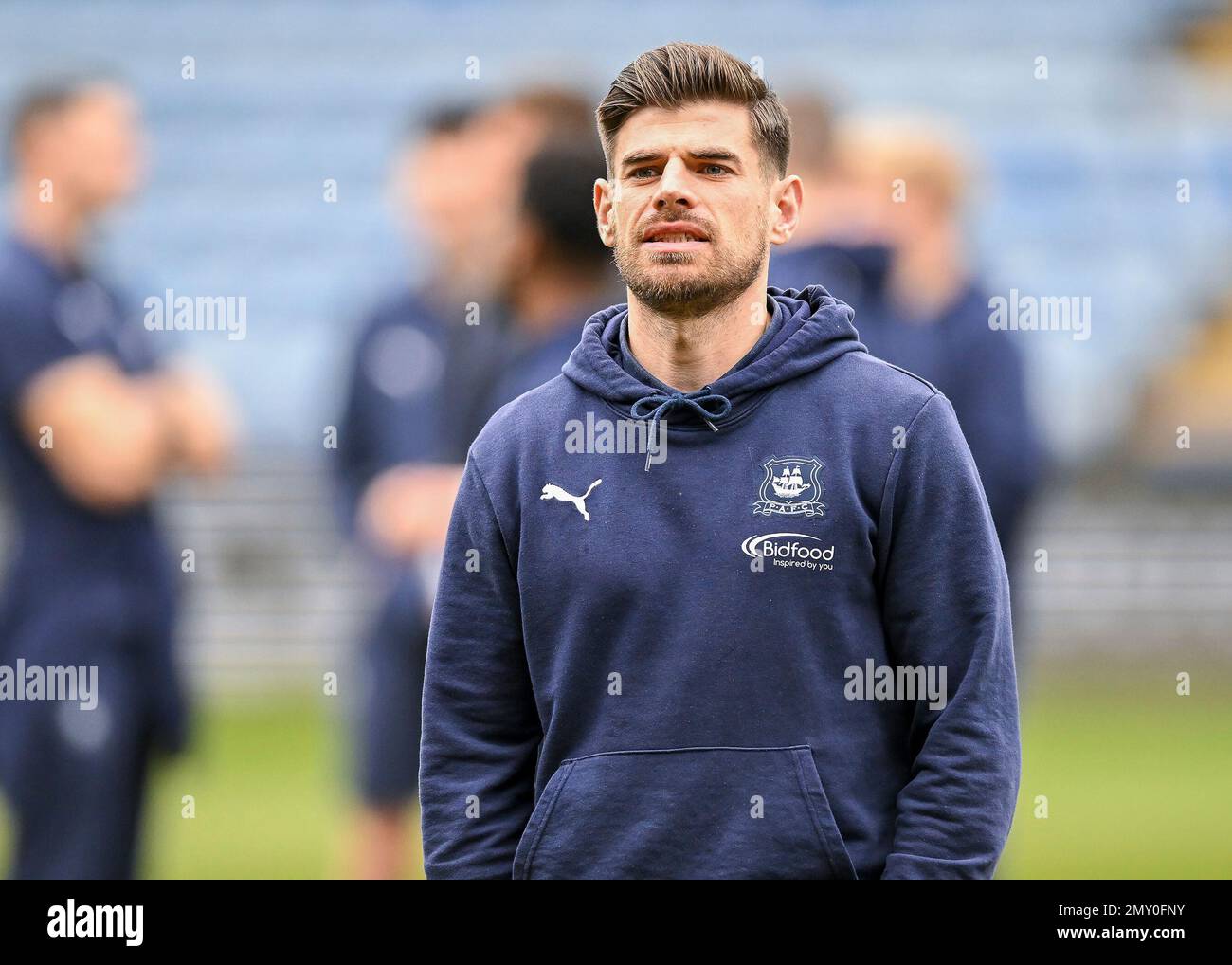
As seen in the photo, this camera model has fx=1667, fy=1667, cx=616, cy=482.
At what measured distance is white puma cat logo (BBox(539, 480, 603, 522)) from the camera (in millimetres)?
1926

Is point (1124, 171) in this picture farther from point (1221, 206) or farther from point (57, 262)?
point (57, 262)

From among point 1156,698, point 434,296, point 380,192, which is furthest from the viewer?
point 380,192

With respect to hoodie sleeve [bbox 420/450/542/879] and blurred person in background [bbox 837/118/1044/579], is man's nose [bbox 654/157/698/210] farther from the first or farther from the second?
blurred person in background [bbox 837/118/1044/579]

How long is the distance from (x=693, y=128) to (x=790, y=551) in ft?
1.65

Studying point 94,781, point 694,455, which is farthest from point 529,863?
point 94,781

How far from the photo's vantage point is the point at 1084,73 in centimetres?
1096

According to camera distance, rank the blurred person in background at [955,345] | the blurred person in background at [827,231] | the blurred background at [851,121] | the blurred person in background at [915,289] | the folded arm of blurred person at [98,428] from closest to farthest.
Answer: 1. the blurred person in background at [827,231]
2. the blurred person in background at [915,289]
3. the blurred person in background at [955,345]
4. the folded arm of blurred person at [98,428]
5. the blurred background at [851,121]

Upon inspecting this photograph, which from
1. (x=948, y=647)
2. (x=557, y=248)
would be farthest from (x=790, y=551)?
(x=557, y=248)

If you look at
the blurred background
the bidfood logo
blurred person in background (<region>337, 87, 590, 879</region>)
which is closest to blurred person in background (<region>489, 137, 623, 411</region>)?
blurred person in background (<region>337, 87, 590, 879</region>)

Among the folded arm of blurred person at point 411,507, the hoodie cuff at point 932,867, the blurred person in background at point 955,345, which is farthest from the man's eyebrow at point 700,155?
Result: the folded arm of blurred person at point 411,507

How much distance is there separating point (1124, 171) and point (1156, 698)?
3914mm

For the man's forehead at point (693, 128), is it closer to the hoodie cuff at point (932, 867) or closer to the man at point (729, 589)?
the man at point (729, 589)

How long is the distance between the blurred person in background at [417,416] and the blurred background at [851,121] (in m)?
2.94

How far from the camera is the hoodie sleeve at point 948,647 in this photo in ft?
6.09
